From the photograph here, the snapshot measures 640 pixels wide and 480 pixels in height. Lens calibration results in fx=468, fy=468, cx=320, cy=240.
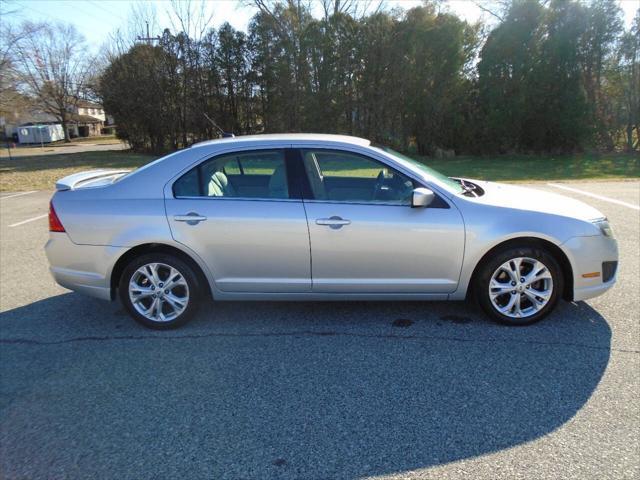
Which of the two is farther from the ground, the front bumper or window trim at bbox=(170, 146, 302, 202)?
window trim at bbox=(170, 146, 302, 202)

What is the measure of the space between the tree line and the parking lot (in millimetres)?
16769

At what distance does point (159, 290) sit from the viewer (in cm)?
403

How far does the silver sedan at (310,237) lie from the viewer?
3791 millimetres

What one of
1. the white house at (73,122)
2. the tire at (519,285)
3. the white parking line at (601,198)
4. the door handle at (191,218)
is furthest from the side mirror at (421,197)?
the white house at (73,122)

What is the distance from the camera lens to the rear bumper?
3.99m

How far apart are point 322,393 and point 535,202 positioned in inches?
96.8

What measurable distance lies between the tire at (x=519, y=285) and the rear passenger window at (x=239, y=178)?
72.2 inches

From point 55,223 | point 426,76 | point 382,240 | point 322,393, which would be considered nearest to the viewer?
point 322,393

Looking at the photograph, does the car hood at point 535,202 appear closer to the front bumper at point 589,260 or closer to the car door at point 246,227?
the front bumper at point 589,260

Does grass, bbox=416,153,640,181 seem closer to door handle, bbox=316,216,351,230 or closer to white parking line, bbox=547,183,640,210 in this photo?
white parking line, bbox=547,183,640,210

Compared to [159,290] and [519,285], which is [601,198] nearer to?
[519,285]

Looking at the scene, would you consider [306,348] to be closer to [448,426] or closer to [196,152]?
[448,426]

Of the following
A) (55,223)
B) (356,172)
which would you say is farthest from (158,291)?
(356,172)

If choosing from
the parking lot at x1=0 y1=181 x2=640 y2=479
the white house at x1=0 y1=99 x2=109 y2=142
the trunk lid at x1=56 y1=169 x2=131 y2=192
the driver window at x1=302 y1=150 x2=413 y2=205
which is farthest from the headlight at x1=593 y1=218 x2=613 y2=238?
the white house at x1=0 y1=99 x2=109 y2=142
